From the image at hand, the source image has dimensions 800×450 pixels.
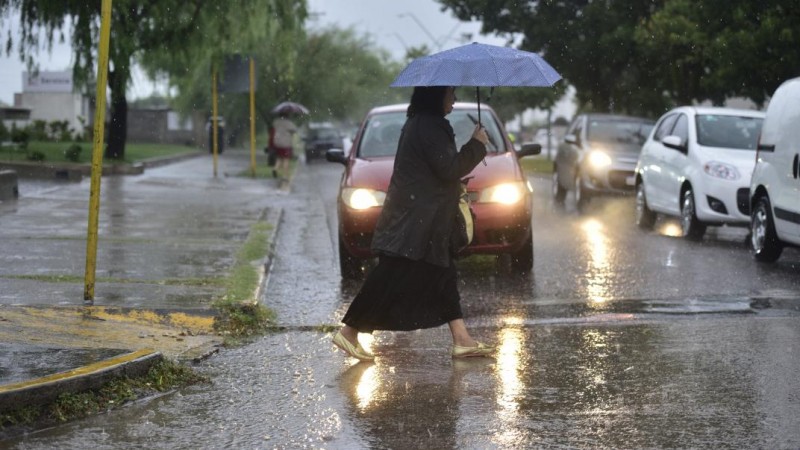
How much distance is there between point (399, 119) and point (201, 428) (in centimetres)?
772

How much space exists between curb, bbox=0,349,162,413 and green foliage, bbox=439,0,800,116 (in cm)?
1975

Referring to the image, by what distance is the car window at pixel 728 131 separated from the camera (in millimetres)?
16578

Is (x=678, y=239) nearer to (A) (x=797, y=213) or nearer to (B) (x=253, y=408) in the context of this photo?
(A) (x=797, y=213)

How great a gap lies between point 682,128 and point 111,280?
9.05 meters

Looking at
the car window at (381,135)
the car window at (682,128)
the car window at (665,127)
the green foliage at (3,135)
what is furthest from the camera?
the green foliage at (3,135)

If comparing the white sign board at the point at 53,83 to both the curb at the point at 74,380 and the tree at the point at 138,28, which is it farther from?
the curb at the point at 74,380

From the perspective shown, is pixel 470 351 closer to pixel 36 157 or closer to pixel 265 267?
pixel 265 267

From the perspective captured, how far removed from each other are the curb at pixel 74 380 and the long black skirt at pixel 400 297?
1274mm

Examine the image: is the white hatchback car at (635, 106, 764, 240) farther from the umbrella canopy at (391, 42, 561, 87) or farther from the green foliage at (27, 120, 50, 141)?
the green foliage at (27, 120, 50, 141)

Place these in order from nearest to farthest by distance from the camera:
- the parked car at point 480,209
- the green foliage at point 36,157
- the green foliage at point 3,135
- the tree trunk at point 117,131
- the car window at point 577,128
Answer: the parked car at point 480,209 < the car window at point 577,128 < the green foliage at point 36,157 < the tree trunk at point 117,131 < the green foliage at point 3,135

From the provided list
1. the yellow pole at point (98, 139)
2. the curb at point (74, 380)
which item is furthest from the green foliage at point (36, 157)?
the curb at point (74, 380)

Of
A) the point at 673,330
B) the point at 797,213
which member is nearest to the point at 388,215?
the point at 673,330

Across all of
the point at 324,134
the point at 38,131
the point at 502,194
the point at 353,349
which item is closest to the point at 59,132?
the point at 38,131

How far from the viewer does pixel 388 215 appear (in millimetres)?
7891
